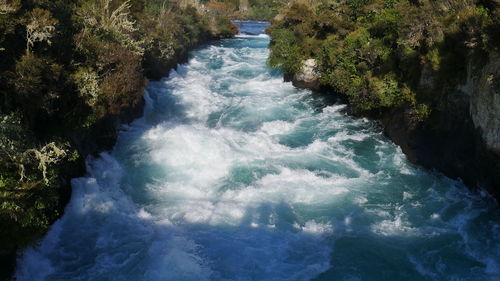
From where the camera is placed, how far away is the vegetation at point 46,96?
968 cm

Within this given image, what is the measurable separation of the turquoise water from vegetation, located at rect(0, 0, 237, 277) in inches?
68.9

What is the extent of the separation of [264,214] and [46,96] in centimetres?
857

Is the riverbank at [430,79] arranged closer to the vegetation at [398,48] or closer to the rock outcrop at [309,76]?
the vegetation at [398,48]

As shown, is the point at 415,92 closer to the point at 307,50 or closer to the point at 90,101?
the point at 307,50

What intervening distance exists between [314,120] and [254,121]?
372cm

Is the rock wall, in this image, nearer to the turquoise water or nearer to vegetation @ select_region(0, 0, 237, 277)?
the turquoise water

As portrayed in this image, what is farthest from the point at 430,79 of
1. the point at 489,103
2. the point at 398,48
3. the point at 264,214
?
the point at 264,214

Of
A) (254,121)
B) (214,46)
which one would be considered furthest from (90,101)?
(214,46)

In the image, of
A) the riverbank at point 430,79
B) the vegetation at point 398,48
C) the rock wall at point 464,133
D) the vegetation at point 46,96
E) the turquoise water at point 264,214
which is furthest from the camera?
the vegetation at point 398,48

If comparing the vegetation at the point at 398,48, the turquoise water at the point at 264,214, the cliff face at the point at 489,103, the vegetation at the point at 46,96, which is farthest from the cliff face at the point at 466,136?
the vegetation at the point at 46,96

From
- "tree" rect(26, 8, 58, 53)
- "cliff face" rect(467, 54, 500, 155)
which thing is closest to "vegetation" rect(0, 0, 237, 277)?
"tree" rect(26, 8, 58, 53)

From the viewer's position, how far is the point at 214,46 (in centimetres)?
5528

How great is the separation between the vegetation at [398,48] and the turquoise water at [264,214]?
2.78 metres

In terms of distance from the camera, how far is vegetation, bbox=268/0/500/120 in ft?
48.9
